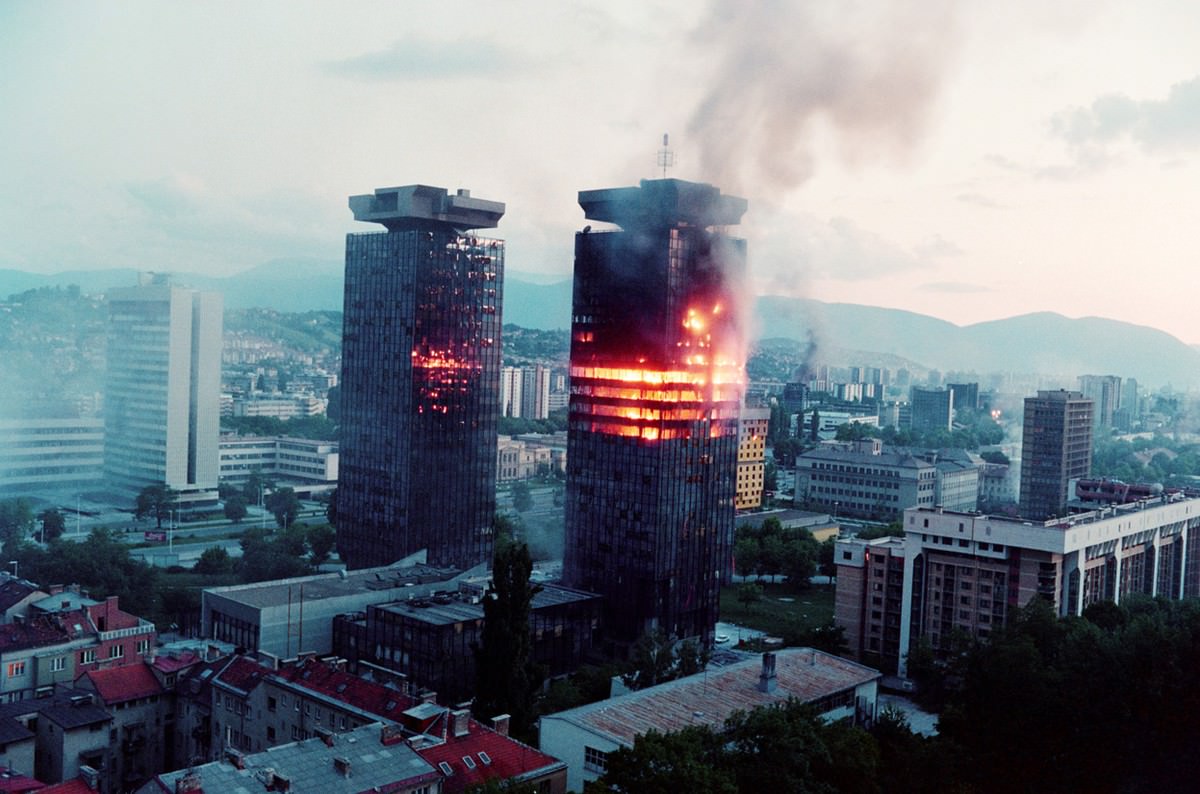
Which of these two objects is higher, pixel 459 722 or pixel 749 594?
pixel 459 722

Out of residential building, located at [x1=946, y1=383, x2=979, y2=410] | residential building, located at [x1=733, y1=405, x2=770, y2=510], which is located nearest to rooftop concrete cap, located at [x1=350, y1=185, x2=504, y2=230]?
residential building, located at [x1=733, y1=405, x2=770, y2=510]

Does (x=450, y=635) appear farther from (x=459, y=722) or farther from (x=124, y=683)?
(x=459, y=722)

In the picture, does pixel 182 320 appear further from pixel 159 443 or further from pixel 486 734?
pixel 486 734

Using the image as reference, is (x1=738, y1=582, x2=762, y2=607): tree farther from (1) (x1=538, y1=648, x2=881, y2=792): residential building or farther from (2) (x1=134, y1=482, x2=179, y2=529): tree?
(2) (x1=134, y1=482, x2=179, y2=529): tree

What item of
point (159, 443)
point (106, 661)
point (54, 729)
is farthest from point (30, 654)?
point (159, 443)

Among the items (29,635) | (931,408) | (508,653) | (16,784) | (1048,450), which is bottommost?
(16,784)

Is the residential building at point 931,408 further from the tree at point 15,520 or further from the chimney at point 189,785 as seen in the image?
the chimney at point 189,785

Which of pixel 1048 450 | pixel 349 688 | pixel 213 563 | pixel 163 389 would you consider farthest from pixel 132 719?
pixel 1048 450
